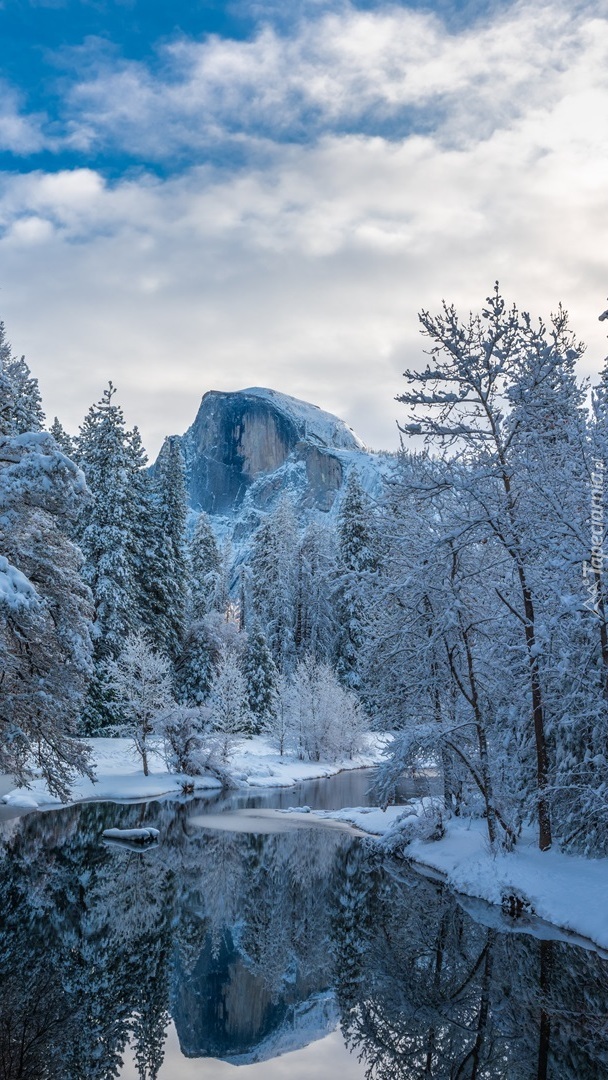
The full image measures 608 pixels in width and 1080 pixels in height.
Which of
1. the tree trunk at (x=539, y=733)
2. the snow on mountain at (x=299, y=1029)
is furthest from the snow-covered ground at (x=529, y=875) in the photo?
the snow on mountain at (x=299, y=1029)

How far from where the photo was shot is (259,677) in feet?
164

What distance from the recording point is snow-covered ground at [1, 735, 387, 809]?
29527mm

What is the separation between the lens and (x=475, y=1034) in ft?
28.8

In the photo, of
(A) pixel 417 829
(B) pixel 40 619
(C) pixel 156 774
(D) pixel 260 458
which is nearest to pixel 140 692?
(C) pixel 156 774

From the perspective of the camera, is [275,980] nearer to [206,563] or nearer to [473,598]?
[473,598]

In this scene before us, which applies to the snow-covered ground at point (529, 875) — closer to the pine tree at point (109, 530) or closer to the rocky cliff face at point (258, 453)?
the pine tree at point (109, 530)

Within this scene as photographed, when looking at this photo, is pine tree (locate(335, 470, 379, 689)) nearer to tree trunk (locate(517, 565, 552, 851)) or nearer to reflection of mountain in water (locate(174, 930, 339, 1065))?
tree trunk (locate(517, 565, 552, 851))

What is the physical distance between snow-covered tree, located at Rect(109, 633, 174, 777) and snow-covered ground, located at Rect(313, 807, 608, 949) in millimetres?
18333

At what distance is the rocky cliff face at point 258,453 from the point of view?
150m

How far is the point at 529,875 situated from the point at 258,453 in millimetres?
152437

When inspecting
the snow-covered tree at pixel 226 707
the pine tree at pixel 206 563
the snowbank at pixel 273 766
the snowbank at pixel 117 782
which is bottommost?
the snowbank at pixel 273 766

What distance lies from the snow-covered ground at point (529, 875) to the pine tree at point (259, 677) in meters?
30.0

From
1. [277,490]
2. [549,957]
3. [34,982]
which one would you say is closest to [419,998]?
[549,957]

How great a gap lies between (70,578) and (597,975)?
1206cm
